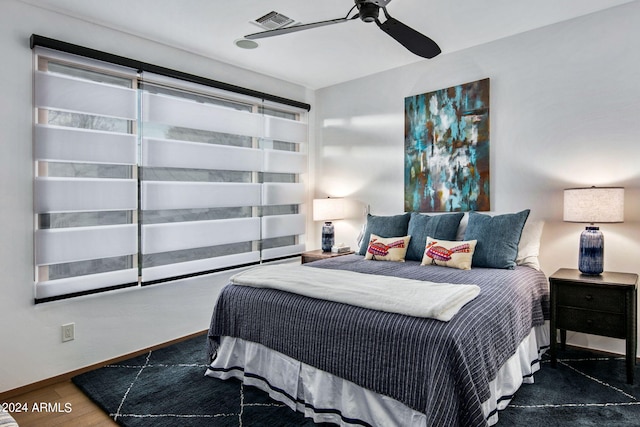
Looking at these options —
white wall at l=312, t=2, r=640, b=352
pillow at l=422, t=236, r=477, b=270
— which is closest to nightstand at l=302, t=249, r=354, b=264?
white wall at l=312, t=2, r=640, b=352

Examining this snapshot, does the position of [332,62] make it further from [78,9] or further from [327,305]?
[327,305]

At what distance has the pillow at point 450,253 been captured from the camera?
119 inches

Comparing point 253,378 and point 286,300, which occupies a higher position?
point 286,300

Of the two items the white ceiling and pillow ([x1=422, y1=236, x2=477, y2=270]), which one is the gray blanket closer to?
pillow ([x1=422, y1=236, x2=477, y2=270])

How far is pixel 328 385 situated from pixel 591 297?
1849 millimetres

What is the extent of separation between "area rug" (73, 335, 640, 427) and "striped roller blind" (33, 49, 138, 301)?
2.47ft

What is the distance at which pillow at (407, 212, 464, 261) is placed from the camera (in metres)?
3.38

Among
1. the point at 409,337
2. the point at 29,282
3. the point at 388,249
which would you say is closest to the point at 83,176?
the point at 29,282

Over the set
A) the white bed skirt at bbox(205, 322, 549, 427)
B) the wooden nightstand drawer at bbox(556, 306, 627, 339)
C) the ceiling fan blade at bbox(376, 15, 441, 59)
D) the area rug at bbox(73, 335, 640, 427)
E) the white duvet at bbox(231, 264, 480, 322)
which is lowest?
the area rug at bbox(73, 335, 640, 427)

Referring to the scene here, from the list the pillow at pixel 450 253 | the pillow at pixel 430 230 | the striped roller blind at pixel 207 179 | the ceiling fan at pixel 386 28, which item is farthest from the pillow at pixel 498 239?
the striped roller blind at pixel 207 179

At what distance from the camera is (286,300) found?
2.29m

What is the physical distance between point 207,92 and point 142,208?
126 cm

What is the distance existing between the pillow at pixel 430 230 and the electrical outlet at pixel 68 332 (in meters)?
2.64

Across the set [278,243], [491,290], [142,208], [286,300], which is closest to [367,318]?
[286,300]
